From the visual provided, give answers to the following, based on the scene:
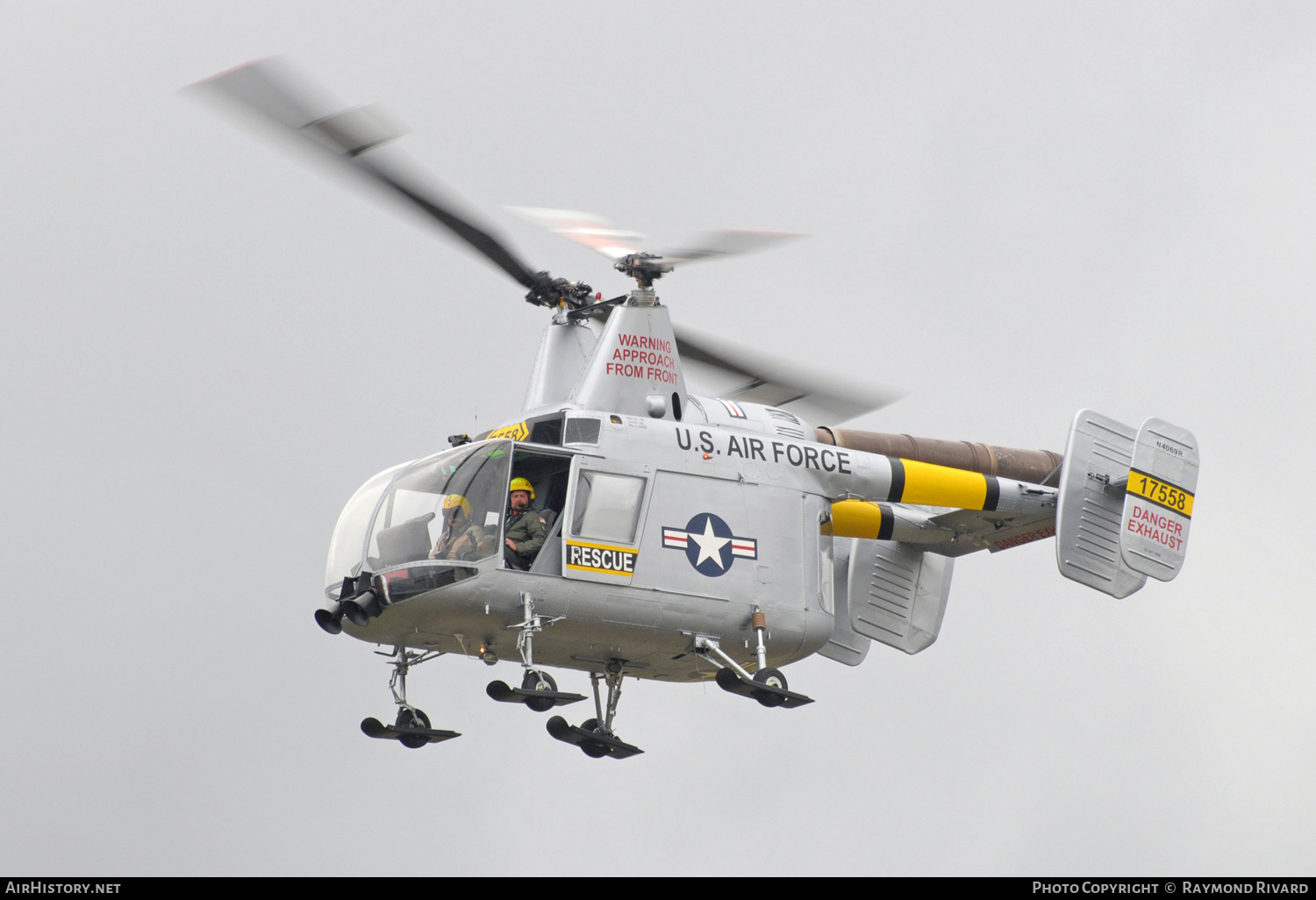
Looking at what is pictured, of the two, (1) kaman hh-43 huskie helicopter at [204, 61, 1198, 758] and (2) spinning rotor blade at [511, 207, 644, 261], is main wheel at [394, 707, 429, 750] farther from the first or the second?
(2) spinning rotor blade at [511, 207, 644, 261]

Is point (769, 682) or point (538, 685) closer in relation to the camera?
point (538, 685)

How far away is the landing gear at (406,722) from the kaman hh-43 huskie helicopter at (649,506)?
0.07 ft

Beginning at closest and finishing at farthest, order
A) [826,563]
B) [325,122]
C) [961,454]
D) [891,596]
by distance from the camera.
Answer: [325,122] < [826,563] < [961,454] < [891,596]

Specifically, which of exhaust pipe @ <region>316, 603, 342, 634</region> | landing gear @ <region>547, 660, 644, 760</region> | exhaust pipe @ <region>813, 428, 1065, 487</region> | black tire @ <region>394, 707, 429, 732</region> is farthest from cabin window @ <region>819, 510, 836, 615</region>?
exhaust pipe @ <region>316, 603, 342, 634</region>

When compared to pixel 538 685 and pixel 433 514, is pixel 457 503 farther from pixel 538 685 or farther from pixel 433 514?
pixel 538 685

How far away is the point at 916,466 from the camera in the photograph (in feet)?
69.6

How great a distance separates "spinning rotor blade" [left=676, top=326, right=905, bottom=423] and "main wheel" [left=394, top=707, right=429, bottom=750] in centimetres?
556

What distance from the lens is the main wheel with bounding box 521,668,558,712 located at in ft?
58.7

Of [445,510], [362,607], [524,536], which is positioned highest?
[445,510]


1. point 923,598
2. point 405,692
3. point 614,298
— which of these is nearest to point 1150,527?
point 923,598

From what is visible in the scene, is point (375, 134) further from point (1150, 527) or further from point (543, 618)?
point (1150, 527)

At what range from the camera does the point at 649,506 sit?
1912 cm

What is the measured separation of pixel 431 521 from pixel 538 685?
1983 mm

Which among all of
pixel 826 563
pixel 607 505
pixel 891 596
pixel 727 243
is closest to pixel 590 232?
pixel 727 243
